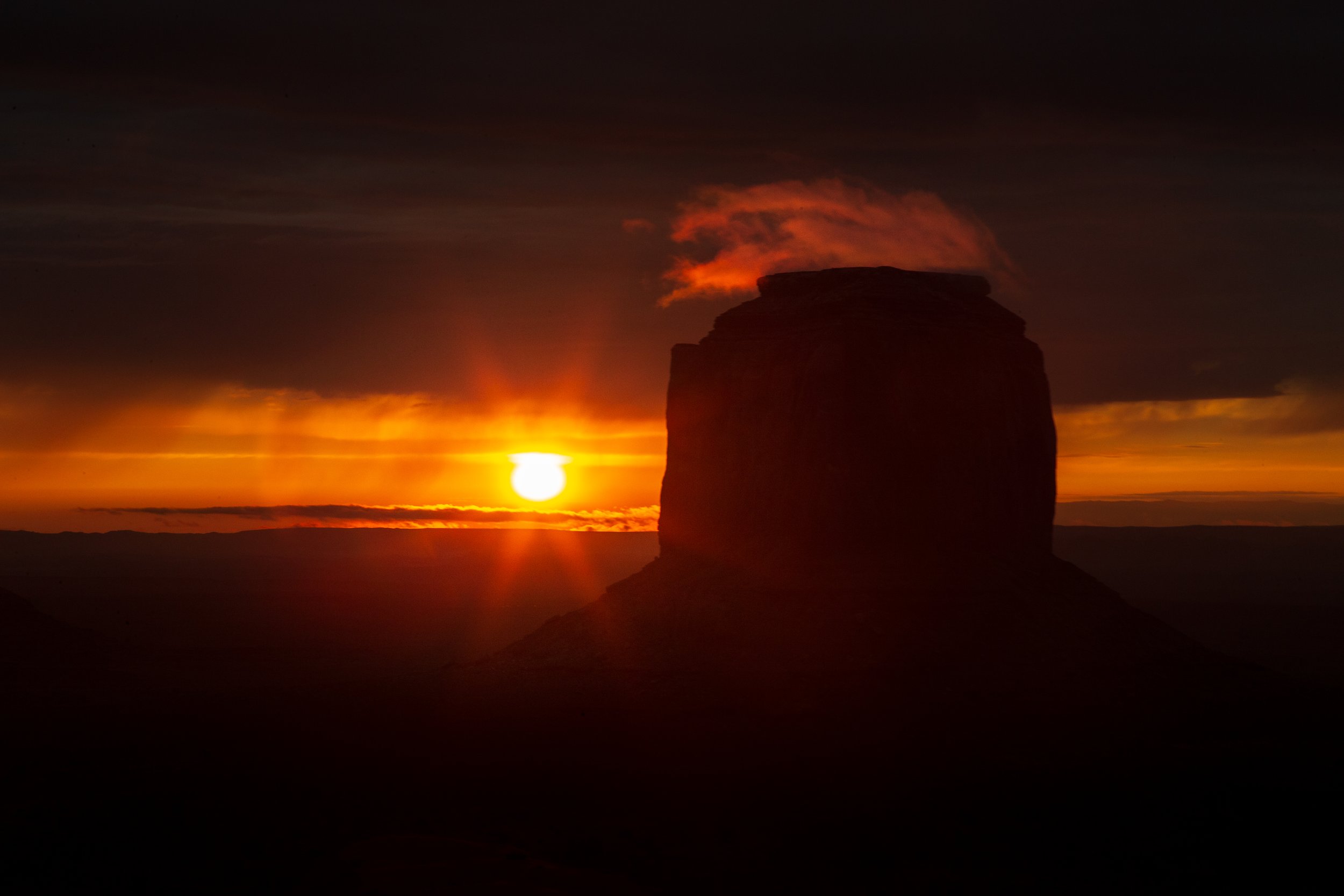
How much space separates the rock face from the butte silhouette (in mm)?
77

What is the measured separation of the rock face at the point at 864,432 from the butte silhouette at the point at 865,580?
3.0 inches

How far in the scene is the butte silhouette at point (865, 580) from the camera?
38469 mm

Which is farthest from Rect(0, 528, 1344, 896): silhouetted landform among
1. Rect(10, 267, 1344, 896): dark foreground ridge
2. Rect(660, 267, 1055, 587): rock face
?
Rect(660, 267, 1055, 587): rock face

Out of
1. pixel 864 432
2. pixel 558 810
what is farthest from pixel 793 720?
pixel 864 432

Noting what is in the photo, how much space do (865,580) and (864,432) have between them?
468 cm

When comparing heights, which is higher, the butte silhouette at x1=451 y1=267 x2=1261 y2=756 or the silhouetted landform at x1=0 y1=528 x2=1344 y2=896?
the butte silhouette at x1=451 y1=267 x2=1261 y2=756

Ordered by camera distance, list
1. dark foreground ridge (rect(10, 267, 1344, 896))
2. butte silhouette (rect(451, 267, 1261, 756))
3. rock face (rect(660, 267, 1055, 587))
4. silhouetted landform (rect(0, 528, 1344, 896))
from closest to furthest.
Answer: silhouetted landform (rect(0, 528, 1344, 896)) < dark foreground ridge (rect(10, 267, 1344, 896)) < butte silhouette (rect(451, 267, 1261, 756)) < rock face (rect(660, 267, 1055, 587))

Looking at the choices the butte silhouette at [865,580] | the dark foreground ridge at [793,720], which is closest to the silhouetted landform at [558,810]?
the dark foreground ridge at [793,720]

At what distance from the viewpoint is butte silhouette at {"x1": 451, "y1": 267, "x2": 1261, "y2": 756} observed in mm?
38469

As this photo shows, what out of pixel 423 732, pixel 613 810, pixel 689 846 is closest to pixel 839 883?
pixel 689 846

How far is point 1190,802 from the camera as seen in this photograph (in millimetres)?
32844

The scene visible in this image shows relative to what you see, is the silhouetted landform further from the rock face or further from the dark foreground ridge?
the rock face

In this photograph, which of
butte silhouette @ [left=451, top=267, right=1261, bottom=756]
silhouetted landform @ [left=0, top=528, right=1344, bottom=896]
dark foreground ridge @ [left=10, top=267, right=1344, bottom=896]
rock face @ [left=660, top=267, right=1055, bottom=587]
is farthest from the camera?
rock face @ [left=660, top=267, right=1055, bottom=587]

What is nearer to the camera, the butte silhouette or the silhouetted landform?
the silhouetted landform
